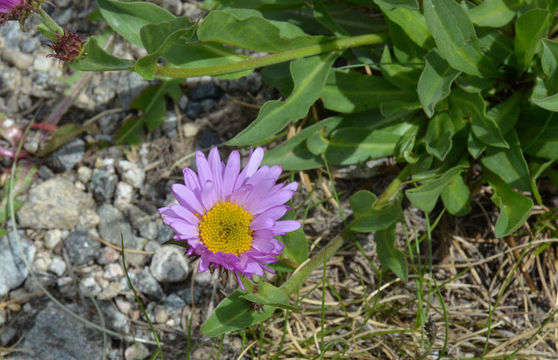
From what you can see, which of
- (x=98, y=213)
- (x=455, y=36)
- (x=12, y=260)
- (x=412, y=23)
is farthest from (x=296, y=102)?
(x=12, y=260)

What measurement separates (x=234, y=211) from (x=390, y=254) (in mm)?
1024

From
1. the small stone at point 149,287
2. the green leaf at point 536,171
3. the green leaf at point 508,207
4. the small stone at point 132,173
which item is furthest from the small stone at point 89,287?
the green leaf at point 536,171

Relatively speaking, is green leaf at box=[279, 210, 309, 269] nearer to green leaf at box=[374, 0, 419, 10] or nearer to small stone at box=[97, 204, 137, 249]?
small stone at box=[97, 204, 137, 249]

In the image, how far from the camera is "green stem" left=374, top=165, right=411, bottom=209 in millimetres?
3148

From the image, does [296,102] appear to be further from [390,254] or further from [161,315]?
[161,315]

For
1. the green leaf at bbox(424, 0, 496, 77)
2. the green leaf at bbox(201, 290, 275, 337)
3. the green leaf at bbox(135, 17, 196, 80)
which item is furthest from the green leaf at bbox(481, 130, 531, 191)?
the green leaf at bbox(135, 17, 196, 80)

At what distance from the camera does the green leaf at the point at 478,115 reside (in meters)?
2.93

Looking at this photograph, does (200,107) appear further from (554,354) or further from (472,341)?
(554,354)

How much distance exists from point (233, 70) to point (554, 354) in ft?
7.02

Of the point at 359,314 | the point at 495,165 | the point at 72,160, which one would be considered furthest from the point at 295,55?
the point at 72,160

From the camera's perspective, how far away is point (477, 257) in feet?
11.1

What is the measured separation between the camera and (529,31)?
2.87m

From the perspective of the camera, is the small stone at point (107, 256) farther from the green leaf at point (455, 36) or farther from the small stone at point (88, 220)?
the green leaf at point (455, 36)

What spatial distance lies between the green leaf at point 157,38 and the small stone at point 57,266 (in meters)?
1.56
